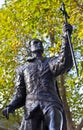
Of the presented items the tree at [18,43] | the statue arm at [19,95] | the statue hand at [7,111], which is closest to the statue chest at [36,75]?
the statue arm at [19,95]

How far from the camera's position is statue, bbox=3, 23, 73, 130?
4988 mm

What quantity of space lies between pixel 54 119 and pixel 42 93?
45 centimetres

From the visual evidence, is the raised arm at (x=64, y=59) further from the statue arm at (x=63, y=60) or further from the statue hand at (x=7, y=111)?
the statue hand at (x=7, y=111)

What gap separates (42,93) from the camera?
5.15 meters

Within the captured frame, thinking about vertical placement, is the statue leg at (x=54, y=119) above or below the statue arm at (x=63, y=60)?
below

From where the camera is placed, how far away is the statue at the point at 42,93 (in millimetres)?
4988

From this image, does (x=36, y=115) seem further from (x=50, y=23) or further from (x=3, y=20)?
(x=3, y=20)

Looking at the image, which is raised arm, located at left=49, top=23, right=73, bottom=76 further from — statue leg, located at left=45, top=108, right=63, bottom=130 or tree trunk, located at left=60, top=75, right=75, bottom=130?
tree trunk, located at left=60, top=75, right=75, bottom=130

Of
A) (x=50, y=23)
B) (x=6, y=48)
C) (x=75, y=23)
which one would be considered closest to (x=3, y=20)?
(x=6, y=48)

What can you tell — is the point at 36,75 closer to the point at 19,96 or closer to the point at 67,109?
the point at 19,96

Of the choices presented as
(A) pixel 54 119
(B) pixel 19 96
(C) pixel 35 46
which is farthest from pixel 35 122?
(C) pixel 35 46

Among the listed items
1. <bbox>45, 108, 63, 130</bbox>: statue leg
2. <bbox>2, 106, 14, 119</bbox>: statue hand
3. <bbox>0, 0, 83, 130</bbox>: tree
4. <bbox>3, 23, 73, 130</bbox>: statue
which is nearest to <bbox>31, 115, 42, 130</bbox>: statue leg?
<bbox>3, 23, 73, 130</bbox>: statue

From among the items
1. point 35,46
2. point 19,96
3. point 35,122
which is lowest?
point 35,122

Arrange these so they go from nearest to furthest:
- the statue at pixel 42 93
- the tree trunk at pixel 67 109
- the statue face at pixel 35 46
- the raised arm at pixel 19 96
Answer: the statue at pixel 42 93 → the raised arm at pixel 19 96 → the statue face at pixel 35 46 → the tree trunk at pixel 67 109
